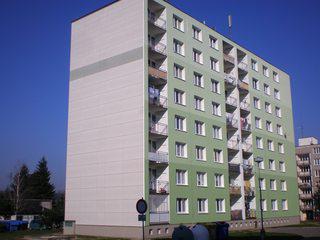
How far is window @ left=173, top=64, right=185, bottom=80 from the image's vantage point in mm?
42650

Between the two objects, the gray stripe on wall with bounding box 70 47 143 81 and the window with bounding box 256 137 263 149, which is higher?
the gray stripe on wall with bounding box 70 47 143 81

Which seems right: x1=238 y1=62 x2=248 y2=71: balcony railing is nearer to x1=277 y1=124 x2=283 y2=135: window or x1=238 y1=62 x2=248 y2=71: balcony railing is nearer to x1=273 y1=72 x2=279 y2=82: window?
x1=273 y1=72 x2=279 y2=82: window

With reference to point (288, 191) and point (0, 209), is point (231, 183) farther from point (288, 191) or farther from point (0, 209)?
point (0, 209)

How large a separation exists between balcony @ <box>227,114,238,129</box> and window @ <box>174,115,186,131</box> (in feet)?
31.5

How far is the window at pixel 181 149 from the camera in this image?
134ft

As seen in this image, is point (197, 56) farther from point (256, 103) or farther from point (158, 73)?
point (256, 103)

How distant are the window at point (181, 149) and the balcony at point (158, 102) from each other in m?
3.98

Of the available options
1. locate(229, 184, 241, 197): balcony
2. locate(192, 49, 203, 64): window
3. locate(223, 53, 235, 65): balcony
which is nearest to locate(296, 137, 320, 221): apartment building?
locate(229, 184, 241, 197): balcony

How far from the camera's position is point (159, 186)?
38000mm

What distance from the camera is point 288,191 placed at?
60188 millimetres

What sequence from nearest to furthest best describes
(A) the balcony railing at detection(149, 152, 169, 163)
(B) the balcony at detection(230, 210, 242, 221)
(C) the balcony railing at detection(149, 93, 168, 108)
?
(A) the balcony railing at detection(149, 152, 169, 163) → (C) the balcony railing at detection(149, 93, 168, 108) → (B) the balcony at detection(230, 210, 242, 221)

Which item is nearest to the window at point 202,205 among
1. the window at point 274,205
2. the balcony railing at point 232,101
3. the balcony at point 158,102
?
the balcony at point 158,102

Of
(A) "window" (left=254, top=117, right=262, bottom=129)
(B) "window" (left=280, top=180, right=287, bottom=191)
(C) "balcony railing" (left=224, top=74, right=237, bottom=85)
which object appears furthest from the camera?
(B) "window" (left=280, top=180, right=287, bottom=191)

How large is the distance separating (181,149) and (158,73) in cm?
774
